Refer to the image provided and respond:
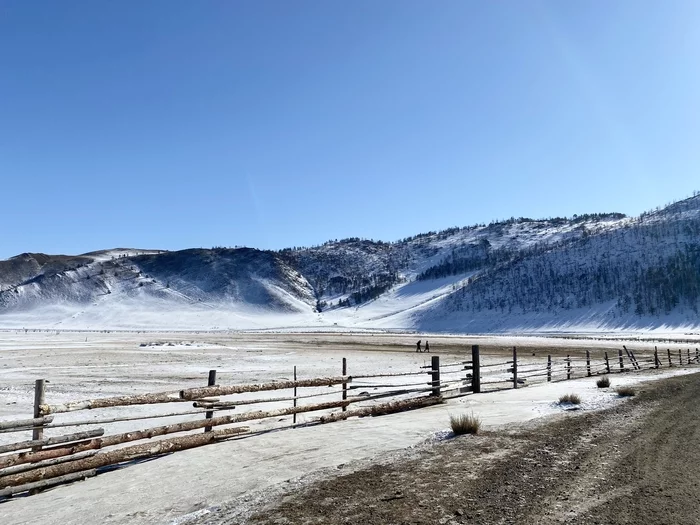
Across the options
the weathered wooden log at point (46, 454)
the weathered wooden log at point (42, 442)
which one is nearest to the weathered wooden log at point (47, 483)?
the weathered wooden log at point (46, 454)

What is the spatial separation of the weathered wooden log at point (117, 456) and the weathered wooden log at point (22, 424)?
0.71m

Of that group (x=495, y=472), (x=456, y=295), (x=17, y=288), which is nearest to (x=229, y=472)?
(x=495, y=472)

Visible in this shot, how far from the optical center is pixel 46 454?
8070 millimetres

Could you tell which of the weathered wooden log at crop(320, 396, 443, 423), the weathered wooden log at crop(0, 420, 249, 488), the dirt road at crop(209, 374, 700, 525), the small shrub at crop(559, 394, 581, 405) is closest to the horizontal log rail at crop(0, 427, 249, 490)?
the weathered wooden log at crop(0, 420, 249, 488)

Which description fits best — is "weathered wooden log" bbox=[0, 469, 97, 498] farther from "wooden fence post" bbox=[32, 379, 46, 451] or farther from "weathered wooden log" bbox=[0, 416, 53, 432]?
"weathered wooden log" bbox=[0, 416, 53, 432]

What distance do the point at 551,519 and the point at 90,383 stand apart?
22.1 meters

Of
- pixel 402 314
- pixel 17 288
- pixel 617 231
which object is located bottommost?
pixel 402 314

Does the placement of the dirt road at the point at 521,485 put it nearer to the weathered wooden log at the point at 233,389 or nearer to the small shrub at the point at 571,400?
the small shrub at the point at 571,400

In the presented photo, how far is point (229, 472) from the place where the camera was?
26.3 feet

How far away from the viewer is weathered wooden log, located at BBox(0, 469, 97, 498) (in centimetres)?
743

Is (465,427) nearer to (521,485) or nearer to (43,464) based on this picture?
(521,485)

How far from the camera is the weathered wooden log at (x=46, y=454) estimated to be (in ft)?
25.0

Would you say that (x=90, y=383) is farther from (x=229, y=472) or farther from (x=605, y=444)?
(x=605, y=444)

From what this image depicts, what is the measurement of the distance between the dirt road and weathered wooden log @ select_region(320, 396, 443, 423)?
13.6 ft
